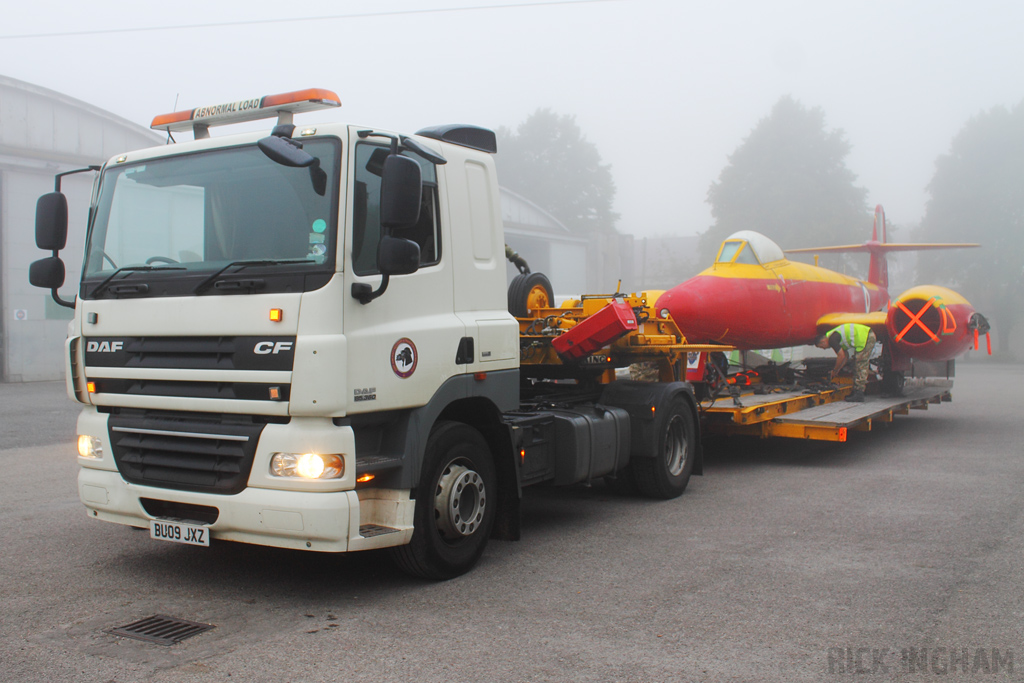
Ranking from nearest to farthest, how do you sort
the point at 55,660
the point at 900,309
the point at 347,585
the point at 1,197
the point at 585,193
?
the point at 55,660 → the point at 347,585 → the point at 900,309 → the point at 1,197 → the point at 585,193

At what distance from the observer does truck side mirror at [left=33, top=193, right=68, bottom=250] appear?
541 centimetres

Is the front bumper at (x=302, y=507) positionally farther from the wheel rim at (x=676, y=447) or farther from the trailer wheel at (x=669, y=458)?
the wheel rim at (x=676, y=447)

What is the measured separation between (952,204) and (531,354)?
4963cm

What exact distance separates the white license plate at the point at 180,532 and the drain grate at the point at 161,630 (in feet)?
1.36

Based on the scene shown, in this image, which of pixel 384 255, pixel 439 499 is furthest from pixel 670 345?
pixel 384 255

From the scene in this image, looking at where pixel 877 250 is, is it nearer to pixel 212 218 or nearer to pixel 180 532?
pixel 212 218

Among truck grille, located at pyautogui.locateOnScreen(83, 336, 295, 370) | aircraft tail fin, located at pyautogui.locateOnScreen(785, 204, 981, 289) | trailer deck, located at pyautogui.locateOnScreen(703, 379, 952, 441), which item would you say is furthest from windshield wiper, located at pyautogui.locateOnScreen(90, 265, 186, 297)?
aircraft tail fin, located at pyautogui.locateOnScreen(785, 204, 981, 289)

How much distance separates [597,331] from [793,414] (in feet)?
13.1

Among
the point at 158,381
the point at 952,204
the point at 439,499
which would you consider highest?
the point at 952,204

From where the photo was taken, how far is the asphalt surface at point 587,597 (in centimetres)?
404

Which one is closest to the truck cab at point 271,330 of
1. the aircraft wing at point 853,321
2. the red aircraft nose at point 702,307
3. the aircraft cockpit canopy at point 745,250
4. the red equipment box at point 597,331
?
the red equipment box at point 597,331

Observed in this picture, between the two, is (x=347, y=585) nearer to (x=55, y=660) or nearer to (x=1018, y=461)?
(x=55, y=660)

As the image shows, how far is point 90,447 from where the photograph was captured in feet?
17.4

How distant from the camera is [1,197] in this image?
900 inches
